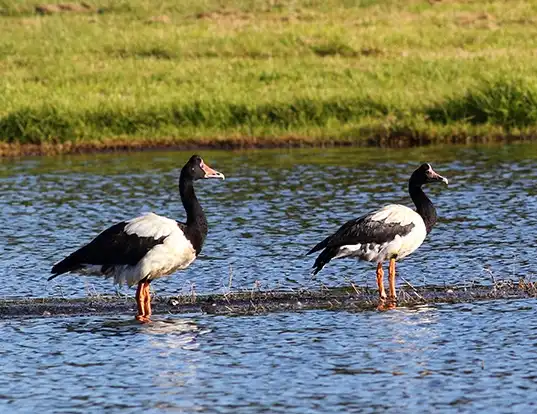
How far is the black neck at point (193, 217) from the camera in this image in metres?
12.2

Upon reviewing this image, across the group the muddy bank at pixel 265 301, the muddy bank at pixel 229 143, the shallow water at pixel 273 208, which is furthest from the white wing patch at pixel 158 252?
the muddy bank at pixel 229 143

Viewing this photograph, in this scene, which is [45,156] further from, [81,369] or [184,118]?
[81,369]

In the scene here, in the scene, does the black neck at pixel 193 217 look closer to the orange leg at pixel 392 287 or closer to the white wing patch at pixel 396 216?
the white wing patch at pixel 396 216

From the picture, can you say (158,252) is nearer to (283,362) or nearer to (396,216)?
(283,362)

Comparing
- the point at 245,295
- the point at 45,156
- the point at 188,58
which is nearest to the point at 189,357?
the point at 245,295

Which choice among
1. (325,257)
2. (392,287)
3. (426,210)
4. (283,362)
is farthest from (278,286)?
(283,362)

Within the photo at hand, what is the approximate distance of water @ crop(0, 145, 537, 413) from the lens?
9.48 meters

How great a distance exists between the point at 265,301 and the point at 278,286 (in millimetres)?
842

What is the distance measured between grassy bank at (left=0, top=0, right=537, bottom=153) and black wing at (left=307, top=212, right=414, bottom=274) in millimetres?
11533

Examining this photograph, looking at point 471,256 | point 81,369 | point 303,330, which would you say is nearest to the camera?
point 81,369

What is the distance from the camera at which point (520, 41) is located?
3097 cm

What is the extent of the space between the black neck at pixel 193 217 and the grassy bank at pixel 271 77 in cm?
1161

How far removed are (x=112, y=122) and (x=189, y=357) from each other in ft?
48.7

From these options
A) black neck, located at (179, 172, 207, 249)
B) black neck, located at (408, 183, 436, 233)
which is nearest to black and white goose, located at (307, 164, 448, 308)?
black neck, located at (408, 183, 436, 233)
